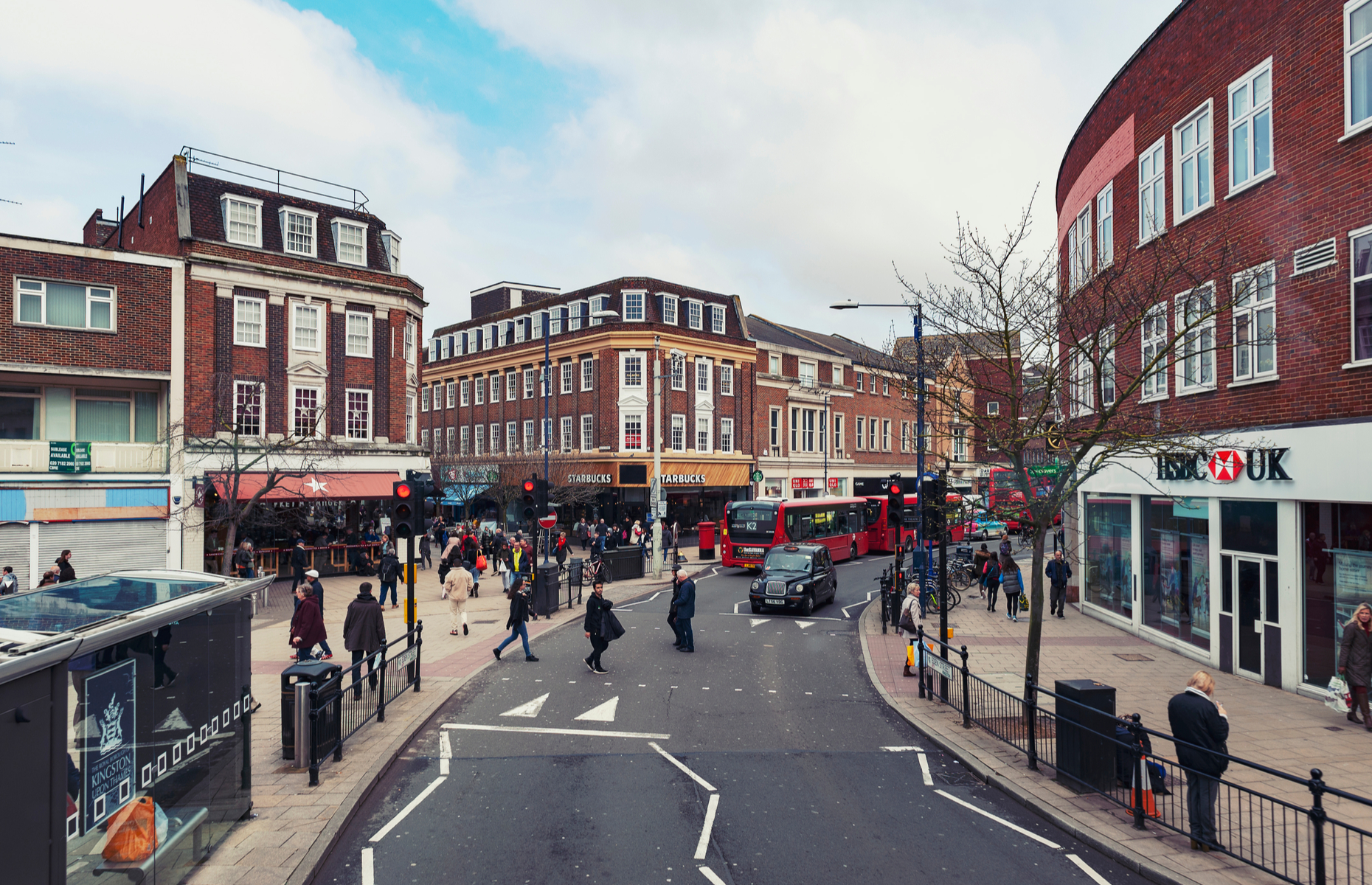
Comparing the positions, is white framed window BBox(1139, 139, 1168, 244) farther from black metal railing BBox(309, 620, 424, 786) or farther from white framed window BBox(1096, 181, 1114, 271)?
black metal railing BBox(309, 620, 424, 786)

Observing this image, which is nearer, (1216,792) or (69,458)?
(1216,792)

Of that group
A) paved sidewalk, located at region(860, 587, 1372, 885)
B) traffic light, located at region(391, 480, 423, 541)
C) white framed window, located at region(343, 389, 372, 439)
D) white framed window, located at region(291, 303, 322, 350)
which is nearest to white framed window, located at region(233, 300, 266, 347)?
white framed window, located at region(291, 303, 322, 350)

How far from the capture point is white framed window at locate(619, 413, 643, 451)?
4791 centimetres

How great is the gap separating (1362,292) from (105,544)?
31.4 metres

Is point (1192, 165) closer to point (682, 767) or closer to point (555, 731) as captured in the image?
point (682, 767)

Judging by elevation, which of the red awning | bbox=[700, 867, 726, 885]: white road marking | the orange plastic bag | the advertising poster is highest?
the red awning

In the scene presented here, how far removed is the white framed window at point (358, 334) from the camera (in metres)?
32.1

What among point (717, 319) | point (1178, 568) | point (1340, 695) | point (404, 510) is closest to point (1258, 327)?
point (1178, 568)

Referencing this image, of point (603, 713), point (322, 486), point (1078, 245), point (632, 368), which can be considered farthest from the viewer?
point (632, 368)

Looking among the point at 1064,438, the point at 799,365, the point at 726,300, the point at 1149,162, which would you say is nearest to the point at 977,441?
the point at 1064,438

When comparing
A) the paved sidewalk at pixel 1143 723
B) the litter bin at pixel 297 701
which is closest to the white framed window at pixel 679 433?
the paved sidewalk at pixel 1143 723

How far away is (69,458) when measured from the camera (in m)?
25.7

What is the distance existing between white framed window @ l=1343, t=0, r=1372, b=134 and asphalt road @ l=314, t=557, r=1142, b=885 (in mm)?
10645

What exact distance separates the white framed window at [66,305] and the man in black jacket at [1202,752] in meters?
30.2
